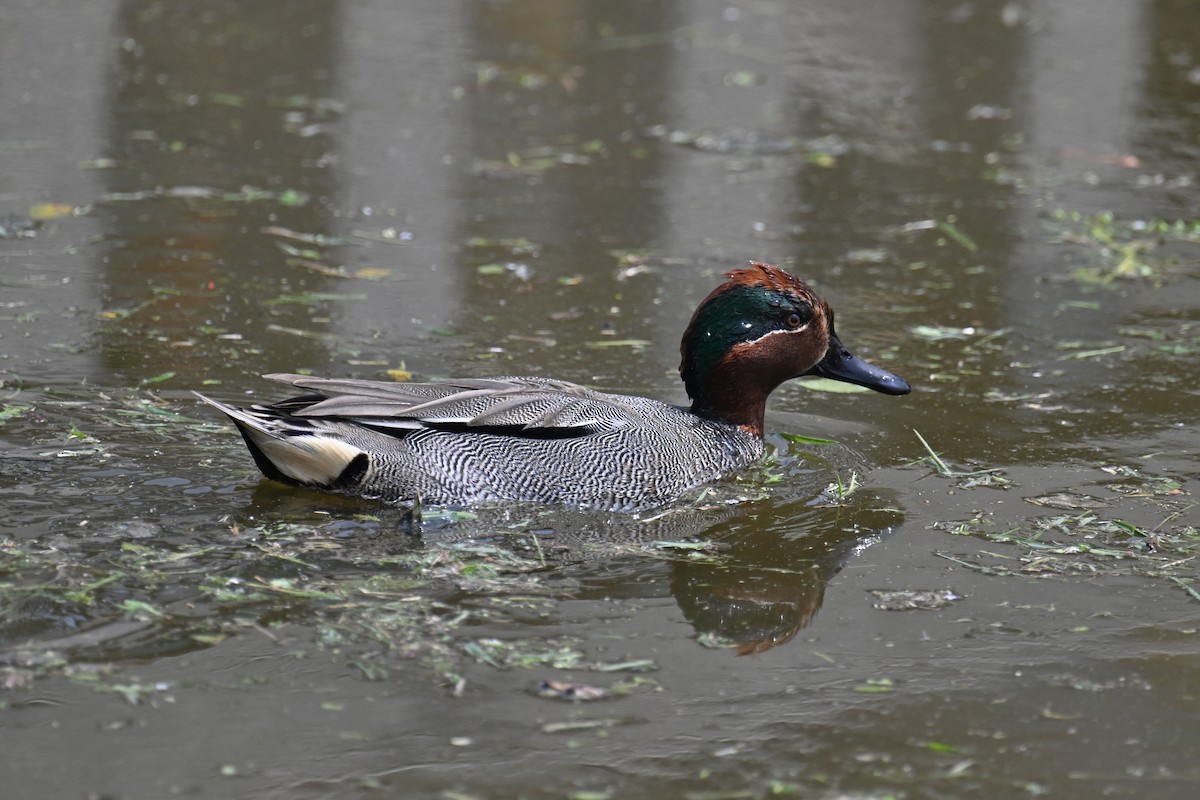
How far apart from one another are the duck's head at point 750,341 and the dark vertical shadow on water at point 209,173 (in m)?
2.03

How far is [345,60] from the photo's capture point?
531 inches

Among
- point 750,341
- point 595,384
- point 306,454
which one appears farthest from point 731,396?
point 306,454

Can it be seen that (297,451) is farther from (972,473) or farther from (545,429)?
(972,473)

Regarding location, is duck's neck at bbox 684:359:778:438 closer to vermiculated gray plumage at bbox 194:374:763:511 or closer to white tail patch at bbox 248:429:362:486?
vermiculated gray plumage at bbox 194:374:763:511

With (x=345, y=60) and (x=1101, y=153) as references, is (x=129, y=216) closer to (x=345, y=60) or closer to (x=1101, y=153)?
(x=345, y=60)

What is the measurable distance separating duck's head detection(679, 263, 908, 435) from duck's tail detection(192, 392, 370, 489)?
1.56m

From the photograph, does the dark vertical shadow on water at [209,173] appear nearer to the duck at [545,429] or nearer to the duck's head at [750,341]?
the duck at [545,429]

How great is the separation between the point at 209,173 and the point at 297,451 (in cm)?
523

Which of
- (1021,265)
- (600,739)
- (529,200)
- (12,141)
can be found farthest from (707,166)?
(600,739)

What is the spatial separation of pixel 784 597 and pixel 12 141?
25.1 feet

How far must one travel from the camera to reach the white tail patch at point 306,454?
18.2 ft

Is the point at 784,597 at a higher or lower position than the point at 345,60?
lower

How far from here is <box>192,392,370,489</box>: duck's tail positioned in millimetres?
5539

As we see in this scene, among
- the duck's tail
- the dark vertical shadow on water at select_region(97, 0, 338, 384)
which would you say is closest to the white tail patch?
the duck's tail
